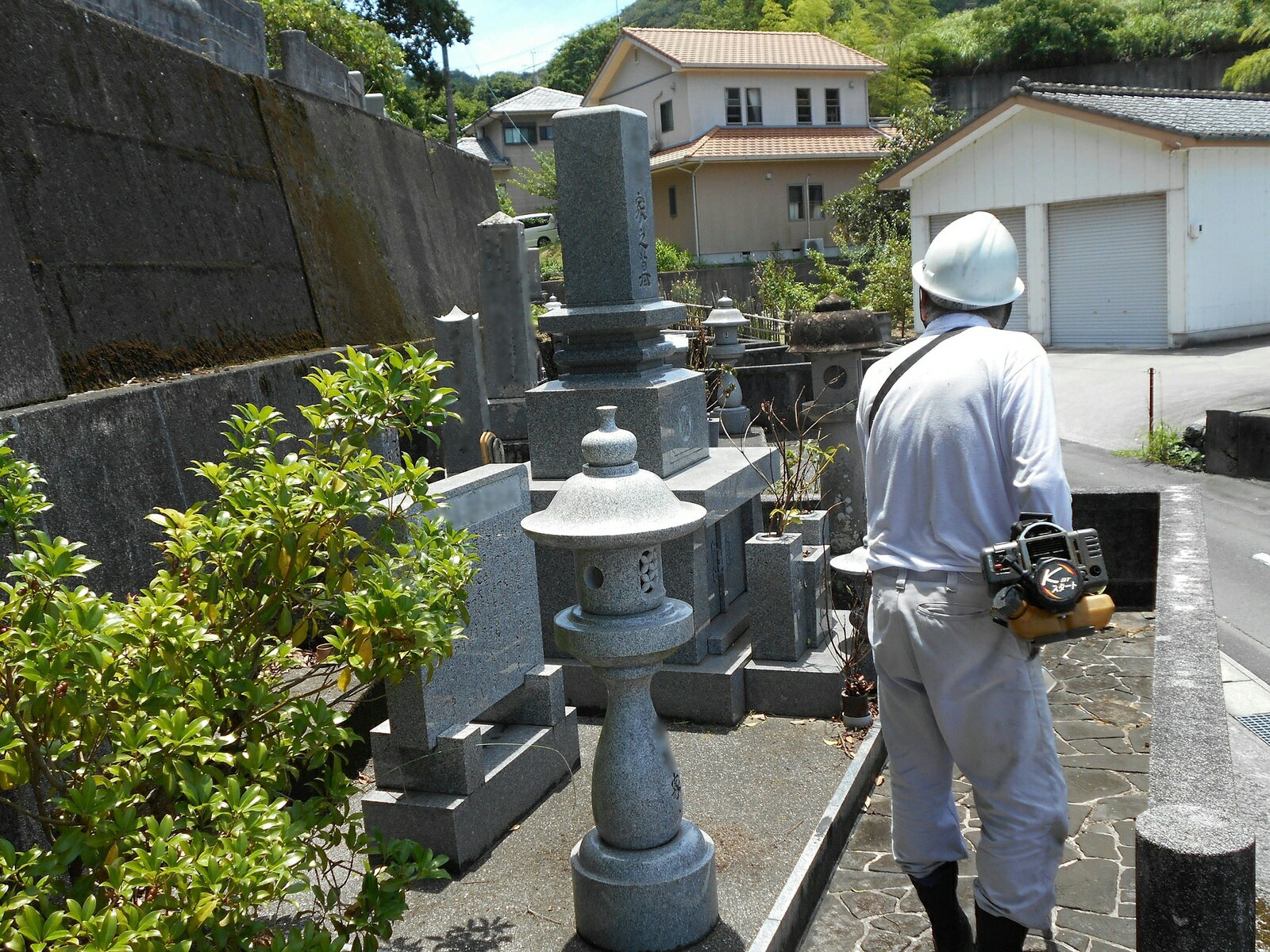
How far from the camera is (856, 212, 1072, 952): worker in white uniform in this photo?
9.86 feet

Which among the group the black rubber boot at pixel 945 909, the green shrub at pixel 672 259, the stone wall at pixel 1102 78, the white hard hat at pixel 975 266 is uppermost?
the stone wall at pixel 1102 78

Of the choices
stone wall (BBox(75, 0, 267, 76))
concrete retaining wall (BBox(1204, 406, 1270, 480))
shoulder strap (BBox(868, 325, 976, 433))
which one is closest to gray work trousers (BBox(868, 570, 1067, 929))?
shoulder strap (BBox(868, 325, 976, 433))

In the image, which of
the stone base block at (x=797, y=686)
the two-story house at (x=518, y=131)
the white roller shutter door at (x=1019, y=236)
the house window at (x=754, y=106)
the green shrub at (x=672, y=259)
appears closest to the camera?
the stone base block at (x=797, y=686)

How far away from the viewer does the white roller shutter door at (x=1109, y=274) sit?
20.6 metres

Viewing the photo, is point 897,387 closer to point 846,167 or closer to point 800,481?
point 800,481

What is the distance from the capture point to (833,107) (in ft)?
121

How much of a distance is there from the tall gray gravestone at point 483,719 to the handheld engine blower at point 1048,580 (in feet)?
7.01

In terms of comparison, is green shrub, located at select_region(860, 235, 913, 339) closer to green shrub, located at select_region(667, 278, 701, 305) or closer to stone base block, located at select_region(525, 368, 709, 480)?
green shrub, located at select_region(667, 278, 701, 305)

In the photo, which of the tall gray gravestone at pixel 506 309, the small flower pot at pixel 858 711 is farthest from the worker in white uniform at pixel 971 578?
the tall gray gravestone at pixel 506 309

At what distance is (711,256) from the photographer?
35094 mm

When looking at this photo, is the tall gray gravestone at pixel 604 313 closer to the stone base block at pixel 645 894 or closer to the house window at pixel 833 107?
the stone base block at pixel 645 894

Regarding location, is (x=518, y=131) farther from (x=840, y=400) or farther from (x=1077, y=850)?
(x=1077, y=850)

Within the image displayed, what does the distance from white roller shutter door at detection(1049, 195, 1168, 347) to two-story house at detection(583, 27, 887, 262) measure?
44.4 ft

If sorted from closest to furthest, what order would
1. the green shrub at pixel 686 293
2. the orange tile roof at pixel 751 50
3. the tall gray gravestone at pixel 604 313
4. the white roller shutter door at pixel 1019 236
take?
1. the tall gray gravestone at pixel 604 313
2. the white roller shutter door at pixel 1019 236
3. the green shrub at pixel 686 293
4. the orange tile roof at pixel 751 50
